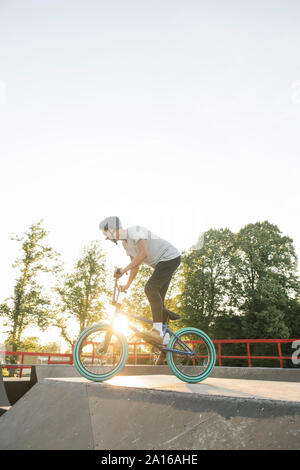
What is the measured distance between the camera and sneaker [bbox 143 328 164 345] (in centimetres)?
436

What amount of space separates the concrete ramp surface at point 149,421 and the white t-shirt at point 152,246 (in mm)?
1873

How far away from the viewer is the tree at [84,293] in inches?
1247

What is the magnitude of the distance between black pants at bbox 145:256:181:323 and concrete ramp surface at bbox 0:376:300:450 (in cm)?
135

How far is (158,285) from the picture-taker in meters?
4.52

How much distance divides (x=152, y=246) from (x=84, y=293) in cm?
2971

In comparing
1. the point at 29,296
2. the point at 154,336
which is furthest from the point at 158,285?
the point at 29,296

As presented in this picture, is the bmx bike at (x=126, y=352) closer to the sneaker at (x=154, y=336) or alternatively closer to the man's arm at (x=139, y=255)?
the sneaker at (x=154, y=336)

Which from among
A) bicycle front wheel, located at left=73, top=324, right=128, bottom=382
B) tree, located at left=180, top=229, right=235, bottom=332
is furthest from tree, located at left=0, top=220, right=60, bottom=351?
bicycle front wheel, located at left=73, top=324, right=128, bottom=382

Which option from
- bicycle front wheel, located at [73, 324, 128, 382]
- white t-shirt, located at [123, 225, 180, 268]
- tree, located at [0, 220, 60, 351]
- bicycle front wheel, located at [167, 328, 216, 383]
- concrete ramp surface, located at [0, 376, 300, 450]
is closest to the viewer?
concrete ramp surface, located at [0, 376, 300, 450]

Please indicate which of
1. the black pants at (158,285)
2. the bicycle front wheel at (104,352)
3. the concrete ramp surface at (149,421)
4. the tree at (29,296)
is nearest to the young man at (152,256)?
the black pants at (158,285)

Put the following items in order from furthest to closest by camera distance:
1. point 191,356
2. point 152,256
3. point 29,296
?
1. point 29,296
2. point 152,256
3. point 191,356

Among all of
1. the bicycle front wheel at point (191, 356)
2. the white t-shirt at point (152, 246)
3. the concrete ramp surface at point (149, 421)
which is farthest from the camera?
the white t-shirt at point (152, 246)

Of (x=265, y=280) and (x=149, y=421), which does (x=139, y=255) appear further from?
(x=265, y=280)

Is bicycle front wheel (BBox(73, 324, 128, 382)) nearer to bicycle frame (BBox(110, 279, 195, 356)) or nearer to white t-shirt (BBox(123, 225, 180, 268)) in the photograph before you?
bicycle frame (BBox(110, 279, 195, 356))
